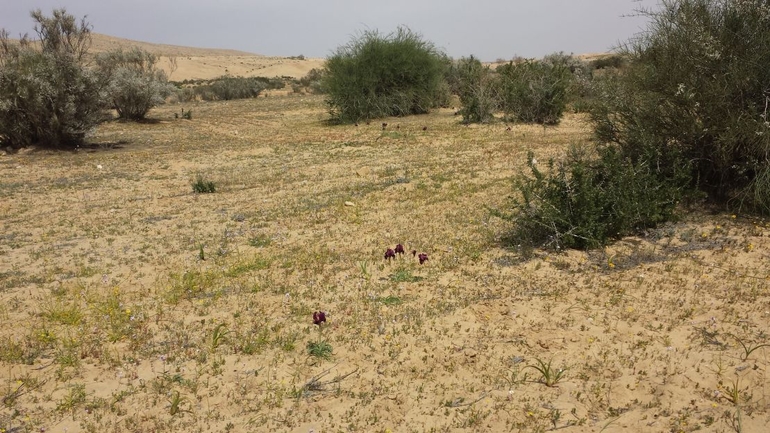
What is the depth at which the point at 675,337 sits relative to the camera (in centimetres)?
395

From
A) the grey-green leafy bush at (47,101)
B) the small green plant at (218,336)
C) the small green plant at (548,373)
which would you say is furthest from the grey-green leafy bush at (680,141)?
the grey-green leafy bush at (47,101)

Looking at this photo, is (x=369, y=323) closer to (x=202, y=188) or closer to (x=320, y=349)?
(x=320, y=349)

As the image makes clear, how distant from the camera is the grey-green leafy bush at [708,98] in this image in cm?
595

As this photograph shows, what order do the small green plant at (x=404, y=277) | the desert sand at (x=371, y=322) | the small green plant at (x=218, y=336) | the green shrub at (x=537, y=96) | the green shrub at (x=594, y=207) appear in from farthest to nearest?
the green shrub at (x=537, y=96) → the green shrub at (x=594, y=207) → the small green plant at (x=404, y=277) → the small green plant at (x=218, y=336) → the desert sand at (x=371, y=322)

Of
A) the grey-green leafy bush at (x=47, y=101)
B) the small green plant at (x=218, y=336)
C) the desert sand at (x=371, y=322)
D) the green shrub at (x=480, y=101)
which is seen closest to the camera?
the desert sand at (x=371, y=322)

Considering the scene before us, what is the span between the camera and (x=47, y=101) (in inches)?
580

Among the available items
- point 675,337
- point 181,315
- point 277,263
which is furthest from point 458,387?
point 277,263

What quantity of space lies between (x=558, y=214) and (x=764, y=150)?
2382mm

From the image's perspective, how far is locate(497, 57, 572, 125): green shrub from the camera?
17141 millimetres

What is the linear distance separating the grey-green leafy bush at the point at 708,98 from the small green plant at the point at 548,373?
11.3 ft

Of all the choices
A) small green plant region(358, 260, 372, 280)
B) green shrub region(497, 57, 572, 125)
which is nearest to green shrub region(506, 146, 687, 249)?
Result: small green plant region(358, 260, 372, 280)

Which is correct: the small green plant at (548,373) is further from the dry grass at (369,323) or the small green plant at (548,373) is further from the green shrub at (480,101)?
the green shrub at (480,101)

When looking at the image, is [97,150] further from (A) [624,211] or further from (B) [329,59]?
(A) [624,211]

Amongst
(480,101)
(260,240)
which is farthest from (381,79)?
(260,240)
